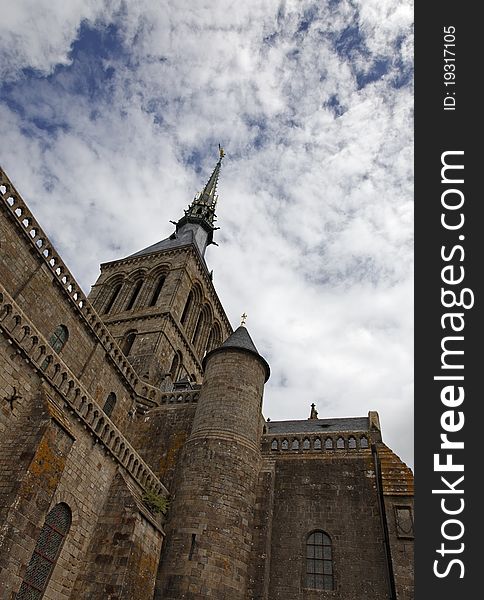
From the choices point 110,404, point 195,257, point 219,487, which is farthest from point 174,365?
point 219,487

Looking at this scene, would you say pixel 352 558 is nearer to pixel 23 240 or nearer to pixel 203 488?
pixel 203 488

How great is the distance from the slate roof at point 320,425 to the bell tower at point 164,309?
6231mm

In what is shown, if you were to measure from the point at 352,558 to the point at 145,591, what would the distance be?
6.26 meters

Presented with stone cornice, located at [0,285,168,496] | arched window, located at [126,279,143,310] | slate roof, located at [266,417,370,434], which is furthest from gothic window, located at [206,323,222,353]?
stone cornice, located at [0,285,168,496]

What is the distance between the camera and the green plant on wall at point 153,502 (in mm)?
14094

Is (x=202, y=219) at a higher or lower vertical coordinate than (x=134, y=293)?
higher

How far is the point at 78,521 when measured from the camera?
1166 cm

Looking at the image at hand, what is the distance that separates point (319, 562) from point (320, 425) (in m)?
6.42

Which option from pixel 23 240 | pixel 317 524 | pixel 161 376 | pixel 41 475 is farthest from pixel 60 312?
pixel 317 524

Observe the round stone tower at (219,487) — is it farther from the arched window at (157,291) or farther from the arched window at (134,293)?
the arched window at (134,293)

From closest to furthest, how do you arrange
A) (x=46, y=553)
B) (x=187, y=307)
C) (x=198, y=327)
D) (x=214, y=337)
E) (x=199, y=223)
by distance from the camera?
1. (x=46, y=553)
2. (x=187, y=307)
3. (x=198, y=327)
4. (x=214, y=337)
5. (x=199, y=223)

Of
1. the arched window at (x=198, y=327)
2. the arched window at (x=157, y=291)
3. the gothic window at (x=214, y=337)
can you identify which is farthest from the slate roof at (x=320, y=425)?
the gothic window at (x=214, y=337)

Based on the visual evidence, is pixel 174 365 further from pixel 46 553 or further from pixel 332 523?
pixel 46 553

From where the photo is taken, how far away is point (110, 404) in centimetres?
1922
